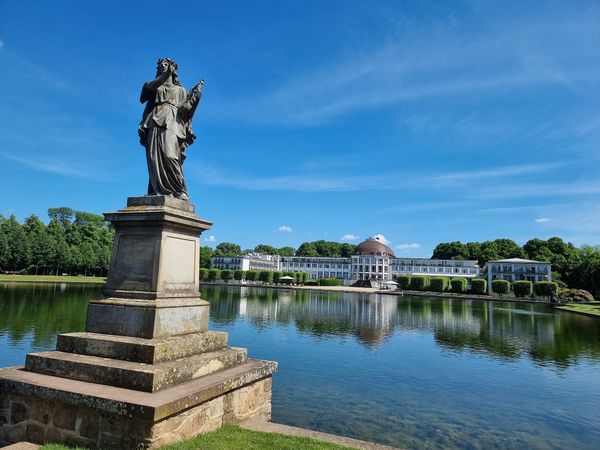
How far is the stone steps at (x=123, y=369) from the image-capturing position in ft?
15.3

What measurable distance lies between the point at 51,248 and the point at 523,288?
Answer: 74995 mm

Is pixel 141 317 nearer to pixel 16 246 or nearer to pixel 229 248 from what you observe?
pixel 16 246

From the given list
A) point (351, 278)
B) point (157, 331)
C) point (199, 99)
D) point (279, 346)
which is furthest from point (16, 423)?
point (351, 278)

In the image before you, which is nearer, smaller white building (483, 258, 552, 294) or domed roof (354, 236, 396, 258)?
smaller white building (483, 258, 552, 294)

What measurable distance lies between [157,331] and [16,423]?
1.82 m

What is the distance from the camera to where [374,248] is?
11206 centimetres

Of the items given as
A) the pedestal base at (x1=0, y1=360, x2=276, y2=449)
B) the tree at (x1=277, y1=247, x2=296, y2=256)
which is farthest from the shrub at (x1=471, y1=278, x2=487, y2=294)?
the tree at (x1=277, y1=247, x2=296, y2=256)

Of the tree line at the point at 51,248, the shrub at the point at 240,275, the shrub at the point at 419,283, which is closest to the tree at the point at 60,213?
the tree line at the point at 51,248

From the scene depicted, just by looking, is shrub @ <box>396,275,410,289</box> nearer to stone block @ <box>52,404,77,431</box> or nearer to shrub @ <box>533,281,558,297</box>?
shrub @ <box>533,281,558,297</box>

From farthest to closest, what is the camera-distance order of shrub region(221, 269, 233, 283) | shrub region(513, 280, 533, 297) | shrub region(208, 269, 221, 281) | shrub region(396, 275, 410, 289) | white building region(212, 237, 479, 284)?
white building region(212, 237, 479, 284)
shrub region(221, 269, 233, 283)
shrub region(208, 269, 221, 281)
shrub region(396, 275, 410, 289)
shrub region(513, 280, 533, 297)

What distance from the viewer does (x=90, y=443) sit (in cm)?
439

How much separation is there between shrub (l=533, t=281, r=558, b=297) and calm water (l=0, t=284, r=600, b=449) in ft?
144

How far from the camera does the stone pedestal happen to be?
4367mm

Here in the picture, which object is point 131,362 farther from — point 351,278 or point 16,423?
point 351,278
